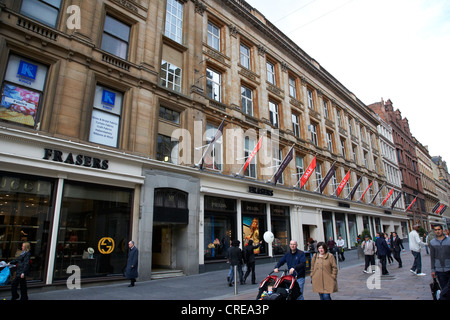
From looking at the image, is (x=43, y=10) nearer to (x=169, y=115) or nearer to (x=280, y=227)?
(x=169, y=115)

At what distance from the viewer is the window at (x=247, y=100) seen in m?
21.2

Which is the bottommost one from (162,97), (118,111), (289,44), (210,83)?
(118,111)

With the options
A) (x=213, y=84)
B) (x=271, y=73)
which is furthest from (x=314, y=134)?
(x=213, y=84)

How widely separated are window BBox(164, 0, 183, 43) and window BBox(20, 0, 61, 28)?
6.04m

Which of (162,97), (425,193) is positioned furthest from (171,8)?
(425,193)

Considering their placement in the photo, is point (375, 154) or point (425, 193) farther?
point (425, 193)

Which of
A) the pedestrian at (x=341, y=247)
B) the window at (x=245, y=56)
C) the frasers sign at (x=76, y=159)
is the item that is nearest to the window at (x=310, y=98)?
the window at (x=245, y=56)

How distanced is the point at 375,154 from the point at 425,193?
25.4 meters

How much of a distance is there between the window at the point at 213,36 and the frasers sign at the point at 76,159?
12291mm

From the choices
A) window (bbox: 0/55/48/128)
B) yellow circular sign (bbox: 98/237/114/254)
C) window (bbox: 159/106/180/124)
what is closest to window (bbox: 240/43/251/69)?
window (bbox: 159/106/180/124)

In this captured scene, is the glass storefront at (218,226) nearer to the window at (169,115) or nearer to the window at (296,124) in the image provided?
the window at (169,115)

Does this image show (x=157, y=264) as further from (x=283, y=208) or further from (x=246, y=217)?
(x=283, y=208)
